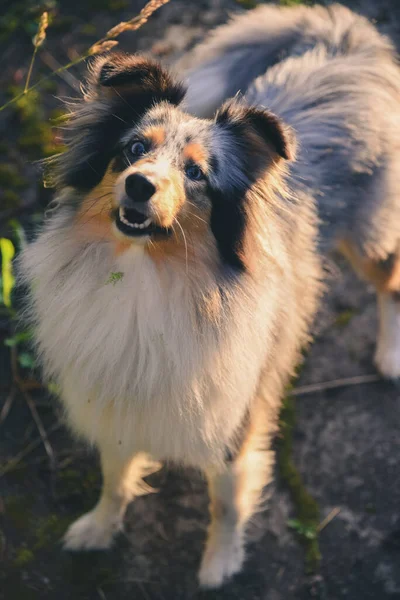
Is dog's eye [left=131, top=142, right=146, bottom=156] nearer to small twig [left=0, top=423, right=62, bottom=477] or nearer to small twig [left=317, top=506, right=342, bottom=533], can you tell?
small twig [left=0, top=423, right=62, bottom=477]

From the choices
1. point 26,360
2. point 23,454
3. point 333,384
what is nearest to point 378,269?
point 333,384

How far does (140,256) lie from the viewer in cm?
223

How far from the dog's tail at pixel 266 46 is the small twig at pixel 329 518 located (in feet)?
6.03

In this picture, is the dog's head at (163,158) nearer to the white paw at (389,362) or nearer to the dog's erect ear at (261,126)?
the dog's erect ear at (261,126)

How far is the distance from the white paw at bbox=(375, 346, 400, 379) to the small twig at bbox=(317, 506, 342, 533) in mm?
761

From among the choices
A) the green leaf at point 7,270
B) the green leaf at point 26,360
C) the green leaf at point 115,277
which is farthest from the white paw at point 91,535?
the green leaf at point 115,277

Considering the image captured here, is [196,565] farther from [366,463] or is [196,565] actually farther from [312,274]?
[312,274]

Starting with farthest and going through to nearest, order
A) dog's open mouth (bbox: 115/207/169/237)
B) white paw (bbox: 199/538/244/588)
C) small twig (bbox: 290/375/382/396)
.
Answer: small twig (bbox: 290/375/382/396) < white paw (bbox: 199/538/244/588) < dog's open mouth (bbox: 115/207/169/237)

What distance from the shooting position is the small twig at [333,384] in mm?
3504

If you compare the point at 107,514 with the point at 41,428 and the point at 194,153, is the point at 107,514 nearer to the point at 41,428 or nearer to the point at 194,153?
the point at 41,428

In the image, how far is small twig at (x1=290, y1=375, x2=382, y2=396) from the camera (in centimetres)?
350

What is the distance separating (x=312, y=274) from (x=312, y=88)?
778 mm

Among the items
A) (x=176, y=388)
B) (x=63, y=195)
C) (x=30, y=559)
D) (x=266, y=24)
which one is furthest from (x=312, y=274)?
(x=30, y=559)

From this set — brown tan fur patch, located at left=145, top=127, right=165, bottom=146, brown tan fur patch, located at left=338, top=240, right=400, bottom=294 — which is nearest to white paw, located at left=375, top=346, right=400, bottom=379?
brown tan fur patch, located at left=338, top=240, right=400, bottom=294
